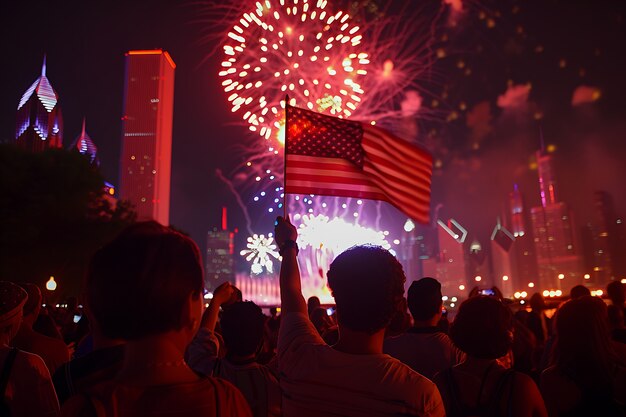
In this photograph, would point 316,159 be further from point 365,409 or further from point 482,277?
point 482,277

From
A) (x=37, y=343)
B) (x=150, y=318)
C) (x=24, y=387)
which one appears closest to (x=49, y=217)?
(x=37, y=343)

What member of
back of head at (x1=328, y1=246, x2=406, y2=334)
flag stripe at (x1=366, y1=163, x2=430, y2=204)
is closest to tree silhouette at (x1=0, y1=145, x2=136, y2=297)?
flag stripe at (x1=366, y1=163, x2=430, y2=204)

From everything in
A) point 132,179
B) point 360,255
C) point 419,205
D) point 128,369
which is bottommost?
point 128,369

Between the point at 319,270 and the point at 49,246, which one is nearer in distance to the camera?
the point at 49,246

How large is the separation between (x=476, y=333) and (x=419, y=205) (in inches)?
237

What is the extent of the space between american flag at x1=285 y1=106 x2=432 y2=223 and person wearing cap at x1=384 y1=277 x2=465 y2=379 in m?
2.50

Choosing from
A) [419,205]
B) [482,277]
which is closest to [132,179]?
[482,277]

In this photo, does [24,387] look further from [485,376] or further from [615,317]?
[615,317]

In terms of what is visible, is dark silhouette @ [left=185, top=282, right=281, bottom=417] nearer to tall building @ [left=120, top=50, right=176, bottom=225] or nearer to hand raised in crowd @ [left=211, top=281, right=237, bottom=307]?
hand raised in crowd @ [left=211, top=281, right=237, bottom=307]

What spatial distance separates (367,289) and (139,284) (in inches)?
41.7

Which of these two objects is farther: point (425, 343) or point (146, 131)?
point (146, 131)

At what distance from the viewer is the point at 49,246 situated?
3578cm

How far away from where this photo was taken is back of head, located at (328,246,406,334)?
2.44 m

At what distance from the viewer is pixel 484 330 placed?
320cm
